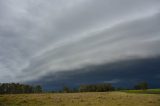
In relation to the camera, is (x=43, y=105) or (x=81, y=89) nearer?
(x=43, y=105)

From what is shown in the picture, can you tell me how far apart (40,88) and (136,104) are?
10467cm

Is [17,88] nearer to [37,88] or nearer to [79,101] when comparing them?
[37,88]

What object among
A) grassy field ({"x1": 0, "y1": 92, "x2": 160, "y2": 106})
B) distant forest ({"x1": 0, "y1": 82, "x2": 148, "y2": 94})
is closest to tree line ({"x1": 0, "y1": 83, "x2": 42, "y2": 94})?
distant forest ({"x1": 0, "y1": 82, "x2": 148, "y2": 94})

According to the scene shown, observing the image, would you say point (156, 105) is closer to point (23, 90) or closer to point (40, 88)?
point (23, 90)

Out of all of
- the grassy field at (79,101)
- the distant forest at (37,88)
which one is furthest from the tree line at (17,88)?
the grassy field at (79,101)

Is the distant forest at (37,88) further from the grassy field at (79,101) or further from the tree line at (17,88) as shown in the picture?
the grassy field at (79,101)

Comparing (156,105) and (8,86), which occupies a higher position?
(8,86)

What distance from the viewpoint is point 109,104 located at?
139 feet

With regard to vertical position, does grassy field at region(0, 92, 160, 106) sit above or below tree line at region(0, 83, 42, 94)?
below

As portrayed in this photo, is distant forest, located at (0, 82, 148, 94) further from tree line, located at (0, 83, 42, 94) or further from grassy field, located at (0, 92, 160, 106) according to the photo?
grassy field, located at (0, 92, 160, 106)

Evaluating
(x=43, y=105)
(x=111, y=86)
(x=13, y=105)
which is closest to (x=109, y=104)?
(x=43, y=105)

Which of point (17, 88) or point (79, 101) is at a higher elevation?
point (17, 88)

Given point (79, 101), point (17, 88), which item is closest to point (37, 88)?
point (17, 88)

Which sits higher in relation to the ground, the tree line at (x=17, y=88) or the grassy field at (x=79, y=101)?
the tree line at (x=17, y=88)
